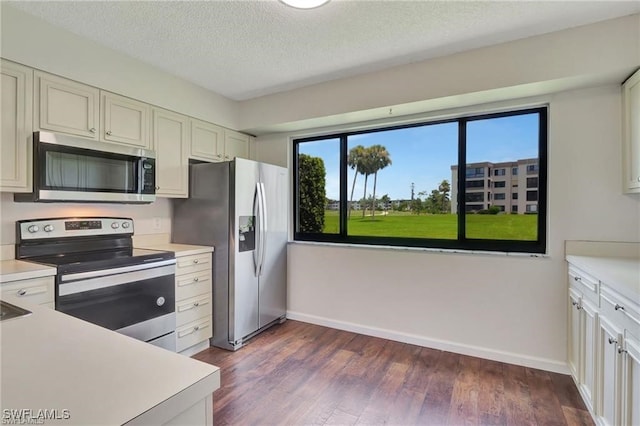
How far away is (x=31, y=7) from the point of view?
1949 millimetres

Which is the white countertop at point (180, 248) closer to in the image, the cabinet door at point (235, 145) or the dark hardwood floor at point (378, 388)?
the dark hardwood floor at point (378, 388)

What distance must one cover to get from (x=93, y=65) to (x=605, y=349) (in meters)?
3.67

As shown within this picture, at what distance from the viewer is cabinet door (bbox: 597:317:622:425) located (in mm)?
1512

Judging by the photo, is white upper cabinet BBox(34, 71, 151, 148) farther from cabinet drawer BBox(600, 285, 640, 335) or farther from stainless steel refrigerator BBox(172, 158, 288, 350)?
cabinet drawer BBox(600, 285, 640, 335)

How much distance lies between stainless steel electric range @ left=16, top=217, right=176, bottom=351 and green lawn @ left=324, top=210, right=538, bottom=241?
179 centimetres

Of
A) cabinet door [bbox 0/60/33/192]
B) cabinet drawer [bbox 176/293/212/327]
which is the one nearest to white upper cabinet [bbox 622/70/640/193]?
cabinet drawer [bbox 176/293/212/327]

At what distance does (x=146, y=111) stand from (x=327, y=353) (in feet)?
8.43

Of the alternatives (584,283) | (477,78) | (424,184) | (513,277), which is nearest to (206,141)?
(424,184)

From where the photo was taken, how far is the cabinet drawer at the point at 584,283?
5.95 ft

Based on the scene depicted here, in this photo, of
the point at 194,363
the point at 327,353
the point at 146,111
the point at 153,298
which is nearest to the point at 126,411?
the point at 194,363

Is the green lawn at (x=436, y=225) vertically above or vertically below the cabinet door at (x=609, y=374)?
above

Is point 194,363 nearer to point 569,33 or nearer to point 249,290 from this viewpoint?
point 249,290

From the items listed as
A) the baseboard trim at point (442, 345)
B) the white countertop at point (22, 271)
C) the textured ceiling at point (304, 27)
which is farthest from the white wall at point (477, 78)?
the white countertop at point (22, 271)

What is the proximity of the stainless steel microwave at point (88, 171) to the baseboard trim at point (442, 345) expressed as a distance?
6.76ft
